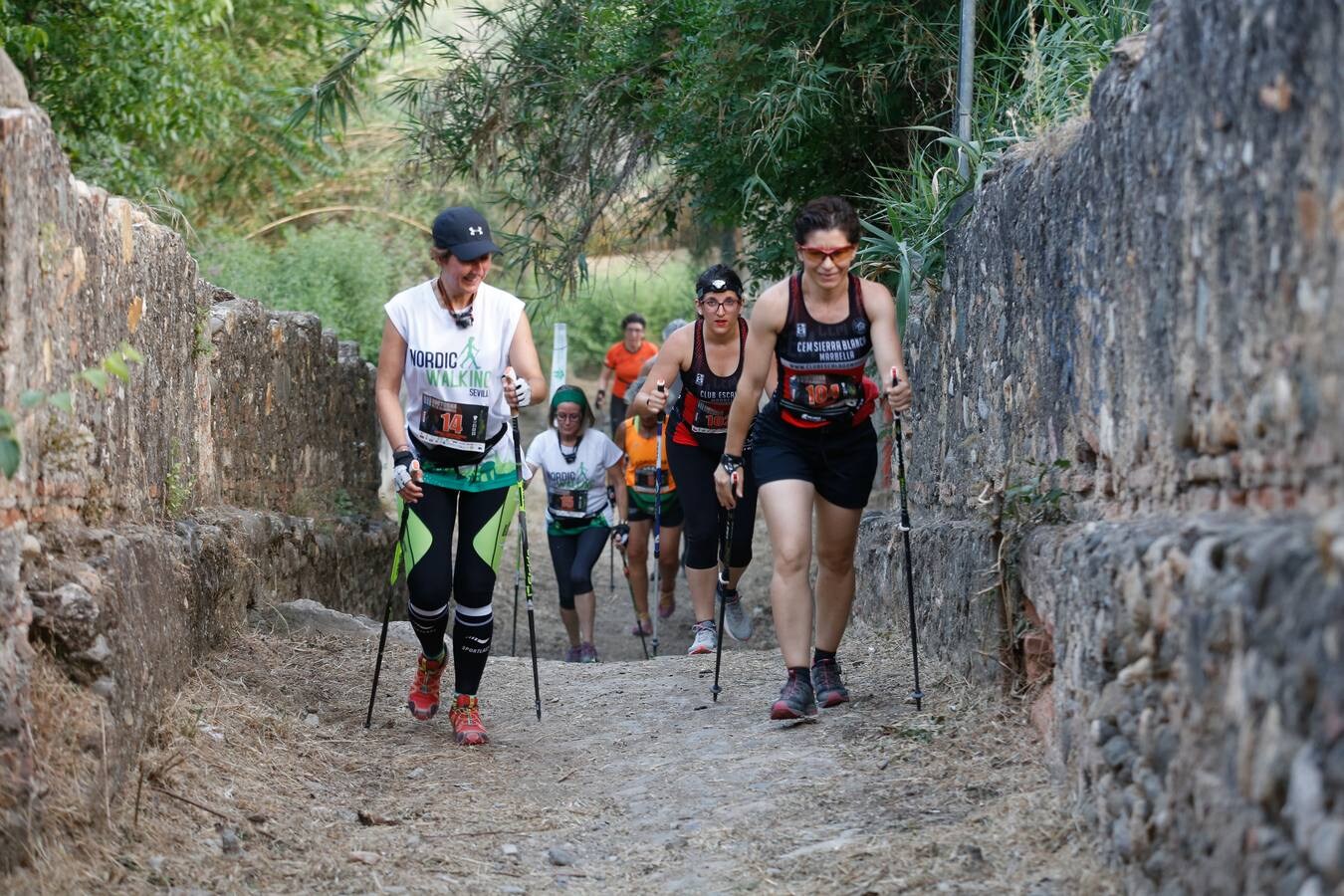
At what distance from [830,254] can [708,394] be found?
2.32 meters

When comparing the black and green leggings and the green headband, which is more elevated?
the green headband

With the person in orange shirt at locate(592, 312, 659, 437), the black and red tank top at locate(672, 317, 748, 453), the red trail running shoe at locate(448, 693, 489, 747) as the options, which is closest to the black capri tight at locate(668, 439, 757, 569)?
the black and red tank top at locate(672, 317, 748, 453)

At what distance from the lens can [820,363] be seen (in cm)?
592

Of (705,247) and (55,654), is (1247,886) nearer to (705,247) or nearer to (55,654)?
(55,654)

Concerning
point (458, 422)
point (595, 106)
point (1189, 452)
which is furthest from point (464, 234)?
point (595, 106)

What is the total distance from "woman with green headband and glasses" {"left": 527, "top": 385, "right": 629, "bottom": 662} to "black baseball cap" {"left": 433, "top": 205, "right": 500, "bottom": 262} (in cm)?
408

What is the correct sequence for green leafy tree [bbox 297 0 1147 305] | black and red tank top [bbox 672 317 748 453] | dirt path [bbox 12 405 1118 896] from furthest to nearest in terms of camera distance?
black and red tank top [bbox 672 317 748 453], green leafy tree [bbox 297 0 1147 305], dirt path [bbox 12 405 1118 896]

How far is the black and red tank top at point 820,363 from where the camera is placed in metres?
5.89

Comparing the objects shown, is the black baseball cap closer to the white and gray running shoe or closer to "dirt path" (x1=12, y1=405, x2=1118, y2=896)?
"dirt path" (x1=12, y1=405, x2=1118, y2=896)

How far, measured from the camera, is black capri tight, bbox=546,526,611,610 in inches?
393

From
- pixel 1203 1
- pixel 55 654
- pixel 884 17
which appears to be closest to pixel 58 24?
pixel 884 17

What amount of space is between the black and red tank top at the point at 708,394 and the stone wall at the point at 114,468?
2.28 metres

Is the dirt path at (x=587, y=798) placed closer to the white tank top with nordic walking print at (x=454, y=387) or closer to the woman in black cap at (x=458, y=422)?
the woman in black cap at (x=458, y=422)

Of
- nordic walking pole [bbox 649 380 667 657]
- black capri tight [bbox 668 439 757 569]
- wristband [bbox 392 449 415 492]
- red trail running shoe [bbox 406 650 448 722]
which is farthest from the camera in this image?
nordic walking pole [bbox 649 380 667 657]
